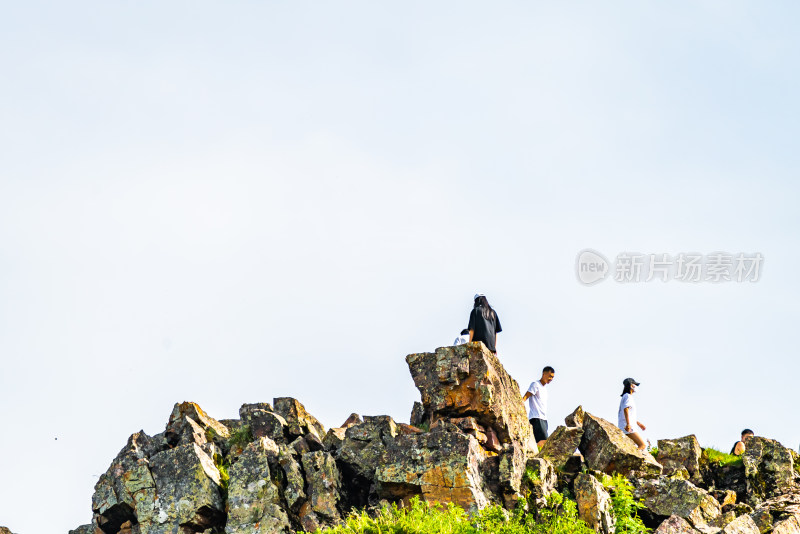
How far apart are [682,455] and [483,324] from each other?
7.42 m

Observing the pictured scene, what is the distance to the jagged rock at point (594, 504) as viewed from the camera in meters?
30.0

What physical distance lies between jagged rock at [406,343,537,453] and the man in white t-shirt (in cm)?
126

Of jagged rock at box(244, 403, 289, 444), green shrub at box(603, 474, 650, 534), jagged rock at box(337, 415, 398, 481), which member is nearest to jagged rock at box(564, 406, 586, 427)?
green shrub at box(603, 474, 650, 534)

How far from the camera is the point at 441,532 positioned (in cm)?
2759

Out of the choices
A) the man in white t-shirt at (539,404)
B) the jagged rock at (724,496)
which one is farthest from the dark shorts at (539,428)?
the jagged rock at (724,496)

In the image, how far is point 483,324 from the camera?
35.3 meters

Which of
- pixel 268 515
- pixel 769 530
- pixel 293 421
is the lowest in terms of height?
pixel 769 530

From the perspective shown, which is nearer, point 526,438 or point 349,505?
point 349,505

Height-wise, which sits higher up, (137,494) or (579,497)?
(137,494)

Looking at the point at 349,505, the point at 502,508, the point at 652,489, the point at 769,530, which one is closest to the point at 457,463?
the point at 502,508

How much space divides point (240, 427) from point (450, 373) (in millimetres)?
6774

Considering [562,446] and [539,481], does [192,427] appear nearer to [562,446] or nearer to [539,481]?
[539,481]

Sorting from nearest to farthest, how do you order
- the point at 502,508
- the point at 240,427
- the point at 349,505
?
the point at 502,508
the point at 349,505
the point at 240,427

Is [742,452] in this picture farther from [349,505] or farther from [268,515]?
[268,515]
